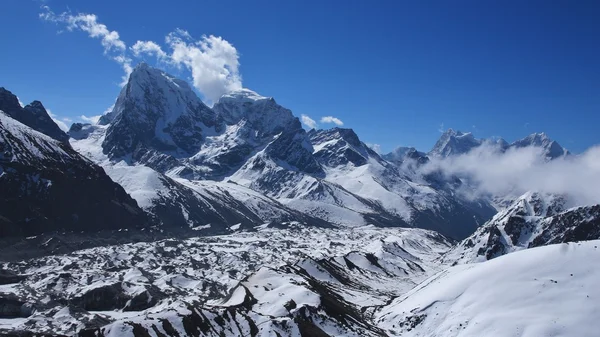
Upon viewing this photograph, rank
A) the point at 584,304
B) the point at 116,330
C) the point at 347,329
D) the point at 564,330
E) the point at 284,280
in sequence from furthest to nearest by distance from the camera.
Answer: the point at 284,280 → the point at 347,329 → the point at 584,304 → the point at 564,330 → the point at 116,330

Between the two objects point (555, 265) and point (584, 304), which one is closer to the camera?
point (584, 304)

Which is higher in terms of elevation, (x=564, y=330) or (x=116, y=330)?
(x=564, y=330)

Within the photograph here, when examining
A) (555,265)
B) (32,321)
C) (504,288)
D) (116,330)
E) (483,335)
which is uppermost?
(555,265)

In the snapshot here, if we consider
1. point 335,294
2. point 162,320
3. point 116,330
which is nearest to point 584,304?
point 335,294

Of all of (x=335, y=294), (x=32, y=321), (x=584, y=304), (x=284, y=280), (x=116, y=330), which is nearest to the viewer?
(x=116, y=330)

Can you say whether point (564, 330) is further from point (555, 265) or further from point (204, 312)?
point (204, 312)

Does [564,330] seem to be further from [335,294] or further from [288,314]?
[335,294]

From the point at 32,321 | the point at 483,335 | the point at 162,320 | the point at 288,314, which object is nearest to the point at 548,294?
the point at 483,335
